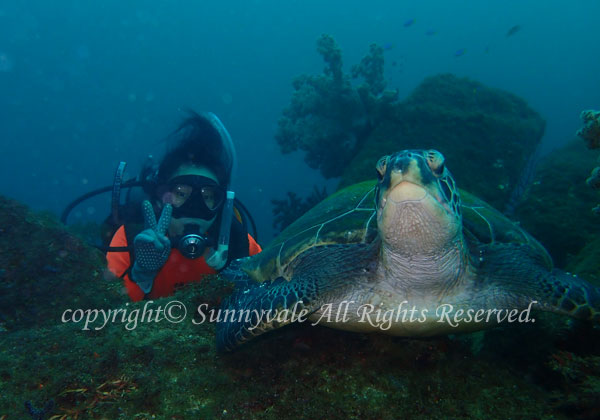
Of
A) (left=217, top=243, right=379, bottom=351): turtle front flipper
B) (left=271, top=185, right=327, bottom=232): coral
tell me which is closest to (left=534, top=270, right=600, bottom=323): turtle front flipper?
(left=217, top=243, right=379, bottom=351): turtle front flipper

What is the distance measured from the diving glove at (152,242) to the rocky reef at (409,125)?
5.41 m

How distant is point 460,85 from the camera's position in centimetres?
1023

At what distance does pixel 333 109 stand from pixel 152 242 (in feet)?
28.1

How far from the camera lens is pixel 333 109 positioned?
10617mm

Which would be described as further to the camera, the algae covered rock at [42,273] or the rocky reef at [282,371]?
the algae covered rock at [42,273]

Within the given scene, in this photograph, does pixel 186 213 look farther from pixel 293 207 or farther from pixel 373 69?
pixel 373 69

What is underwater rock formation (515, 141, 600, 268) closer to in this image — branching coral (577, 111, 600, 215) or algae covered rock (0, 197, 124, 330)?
branching coral (577, 111, 600, 215)

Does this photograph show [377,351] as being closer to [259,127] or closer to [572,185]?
[572,185]

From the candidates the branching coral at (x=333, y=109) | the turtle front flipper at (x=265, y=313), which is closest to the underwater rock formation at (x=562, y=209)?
the branching coral at (x=333, y=109)

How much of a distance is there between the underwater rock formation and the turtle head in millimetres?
4755

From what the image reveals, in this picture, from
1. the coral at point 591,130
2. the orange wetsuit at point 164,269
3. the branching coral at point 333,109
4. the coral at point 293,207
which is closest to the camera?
the coral at point 591,130

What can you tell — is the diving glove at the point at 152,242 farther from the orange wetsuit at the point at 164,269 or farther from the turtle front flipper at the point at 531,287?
the turtle front flipper at the point at 531,287

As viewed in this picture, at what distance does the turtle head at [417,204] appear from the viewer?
5.46ft

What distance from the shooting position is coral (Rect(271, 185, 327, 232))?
10.7 metres
